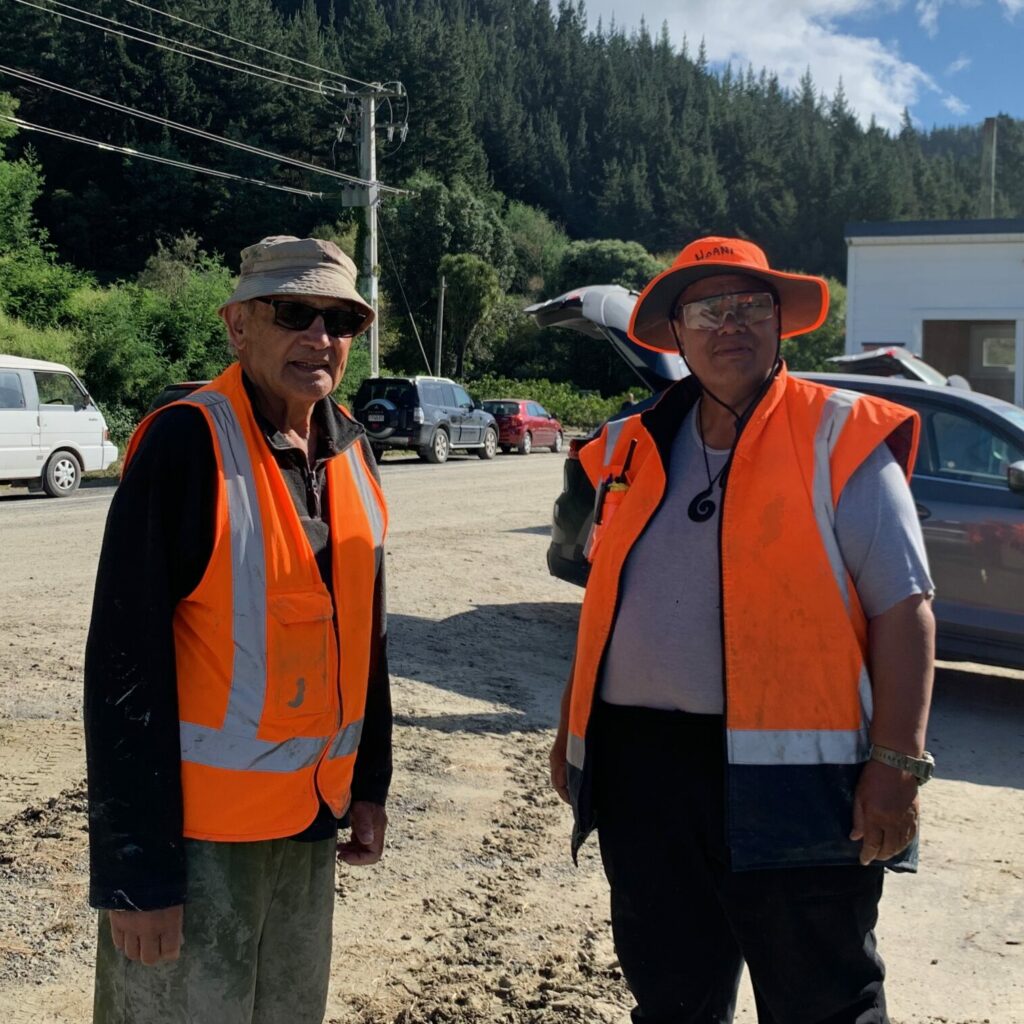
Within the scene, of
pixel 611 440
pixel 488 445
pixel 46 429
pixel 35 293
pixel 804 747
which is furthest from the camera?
pixel 488 445

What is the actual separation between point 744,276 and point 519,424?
2784 cm

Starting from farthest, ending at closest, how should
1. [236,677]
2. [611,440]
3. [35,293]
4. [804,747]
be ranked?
[35,293]
[611,440]
[804,747]
[236,677]

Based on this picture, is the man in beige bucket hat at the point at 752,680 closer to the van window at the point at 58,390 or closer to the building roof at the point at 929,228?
the van window at the point at 58,390

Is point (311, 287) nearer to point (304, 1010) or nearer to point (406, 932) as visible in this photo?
point (304, 1010)

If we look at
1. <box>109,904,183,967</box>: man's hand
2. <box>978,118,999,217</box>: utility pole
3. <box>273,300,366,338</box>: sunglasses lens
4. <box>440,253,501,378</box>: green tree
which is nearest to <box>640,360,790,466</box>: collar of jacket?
<box>273,300,366,338</box>: sunglasses lens

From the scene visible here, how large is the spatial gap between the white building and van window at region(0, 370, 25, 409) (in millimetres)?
18084

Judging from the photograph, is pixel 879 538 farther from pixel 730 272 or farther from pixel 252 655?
pixel 252 655

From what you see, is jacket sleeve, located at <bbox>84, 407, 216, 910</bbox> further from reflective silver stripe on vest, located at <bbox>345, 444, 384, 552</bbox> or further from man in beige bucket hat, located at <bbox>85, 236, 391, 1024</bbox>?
reflective silver stripe on vest, located at <bbox>345, 444, 384, 552</bbox>

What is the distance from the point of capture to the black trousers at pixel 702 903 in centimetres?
218

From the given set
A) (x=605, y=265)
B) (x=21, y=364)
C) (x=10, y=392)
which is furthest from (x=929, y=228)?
(x=605, y=265)

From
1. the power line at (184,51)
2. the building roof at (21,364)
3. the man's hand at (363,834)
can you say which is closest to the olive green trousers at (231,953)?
the man's hand at (363,834)

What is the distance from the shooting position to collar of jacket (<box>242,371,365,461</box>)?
2213mm

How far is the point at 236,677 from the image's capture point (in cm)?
205

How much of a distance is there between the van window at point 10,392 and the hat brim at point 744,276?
14.8 meters
